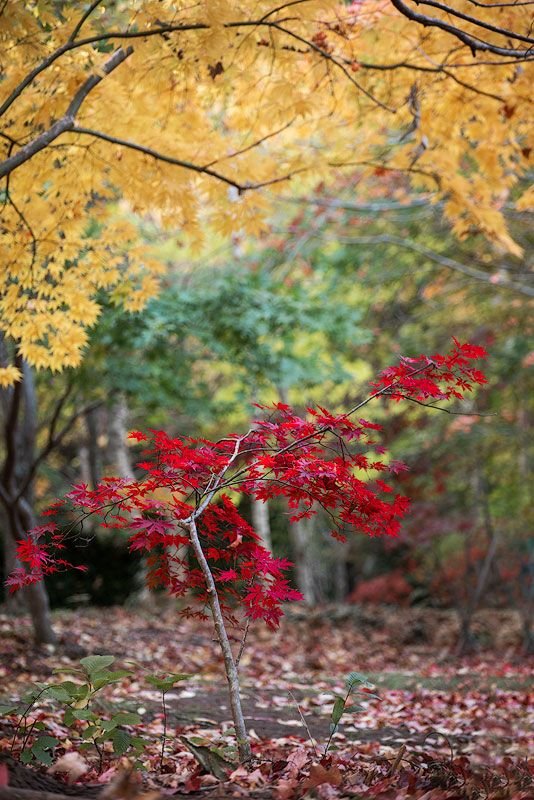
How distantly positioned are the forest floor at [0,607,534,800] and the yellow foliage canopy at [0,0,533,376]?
7.16 feet

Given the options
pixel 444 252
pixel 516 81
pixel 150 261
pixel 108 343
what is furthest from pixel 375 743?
pixel 444 252

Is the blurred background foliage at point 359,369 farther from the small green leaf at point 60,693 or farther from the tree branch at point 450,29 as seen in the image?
the small green leaf at point 60,693

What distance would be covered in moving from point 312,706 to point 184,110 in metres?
3.82

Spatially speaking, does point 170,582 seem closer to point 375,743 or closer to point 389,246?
point 375,743

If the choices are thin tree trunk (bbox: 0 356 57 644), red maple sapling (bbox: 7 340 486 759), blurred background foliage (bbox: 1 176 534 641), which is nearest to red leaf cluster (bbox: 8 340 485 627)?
red maple sapling (bbox: 7 340 486 759)

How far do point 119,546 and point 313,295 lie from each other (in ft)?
17.1

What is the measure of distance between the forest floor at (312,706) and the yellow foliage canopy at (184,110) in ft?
7.16

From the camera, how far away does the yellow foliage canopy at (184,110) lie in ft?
12.4

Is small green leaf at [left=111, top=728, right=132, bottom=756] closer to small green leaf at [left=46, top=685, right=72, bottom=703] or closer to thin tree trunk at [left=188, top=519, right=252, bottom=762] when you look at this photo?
small green leaf at [left=46, top=685, right=72, bottom=703]

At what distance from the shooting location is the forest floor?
2.74 metres

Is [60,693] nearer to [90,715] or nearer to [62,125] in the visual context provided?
[90,715]

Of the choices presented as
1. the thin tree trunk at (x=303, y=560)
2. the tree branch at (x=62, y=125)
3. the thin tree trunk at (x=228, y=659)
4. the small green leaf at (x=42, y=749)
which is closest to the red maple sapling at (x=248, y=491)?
the thin tree trunk at (x=228, y=659)

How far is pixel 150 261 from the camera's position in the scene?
526cm

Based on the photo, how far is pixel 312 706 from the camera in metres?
4.77
